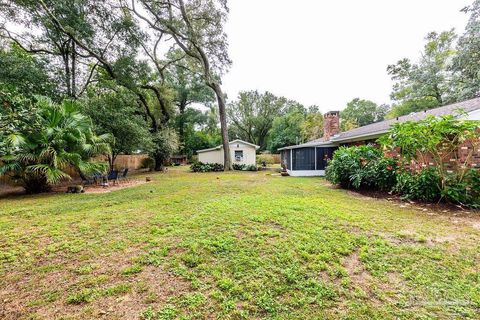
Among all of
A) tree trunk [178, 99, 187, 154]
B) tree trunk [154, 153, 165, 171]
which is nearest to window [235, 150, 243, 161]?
tree trunk [154, 153, 165, 171]

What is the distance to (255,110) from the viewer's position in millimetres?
33969

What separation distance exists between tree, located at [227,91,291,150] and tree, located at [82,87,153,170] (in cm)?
2187

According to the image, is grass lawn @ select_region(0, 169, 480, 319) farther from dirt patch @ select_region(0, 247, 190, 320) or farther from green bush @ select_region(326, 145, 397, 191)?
green bush @ select_region(326, 145, 397, 191)

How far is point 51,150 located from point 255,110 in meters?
29.8

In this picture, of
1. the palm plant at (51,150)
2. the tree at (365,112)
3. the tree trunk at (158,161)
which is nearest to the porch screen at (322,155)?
the palm plant at (51,150)

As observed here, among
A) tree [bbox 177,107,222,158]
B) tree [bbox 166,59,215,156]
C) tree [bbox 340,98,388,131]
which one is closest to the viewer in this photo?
tree [bbox 166,59,215,156]

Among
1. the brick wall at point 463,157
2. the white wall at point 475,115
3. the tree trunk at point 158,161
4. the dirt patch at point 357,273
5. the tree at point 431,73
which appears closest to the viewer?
the dirt patch at point 357,273

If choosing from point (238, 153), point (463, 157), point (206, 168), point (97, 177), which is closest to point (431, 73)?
point (463, 157)

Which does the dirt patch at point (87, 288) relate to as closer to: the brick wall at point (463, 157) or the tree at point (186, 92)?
the brick wall at point (463, 157)

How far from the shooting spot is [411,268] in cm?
237

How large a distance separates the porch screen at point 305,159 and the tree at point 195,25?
896cm

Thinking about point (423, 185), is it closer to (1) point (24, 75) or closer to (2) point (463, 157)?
(2) point (463, 157)

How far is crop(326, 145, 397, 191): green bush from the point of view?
6434 mm

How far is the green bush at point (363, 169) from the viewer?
6.43m
